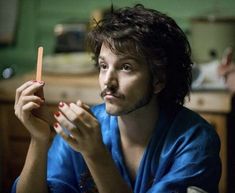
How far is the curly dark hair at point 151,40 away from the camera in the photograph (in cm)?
111

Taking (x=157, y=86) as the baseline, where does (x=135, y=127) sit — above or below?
below

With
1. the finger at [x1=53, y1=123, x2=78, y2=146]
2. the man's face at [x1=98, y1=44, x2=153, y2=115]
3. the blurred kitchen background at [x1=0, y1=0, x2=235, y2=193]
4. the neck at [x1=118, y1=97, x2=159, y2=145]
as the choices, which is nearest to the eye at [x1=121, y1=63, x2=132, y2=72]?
the man's face at [x1=98, y1=44, x2=153, y2=115]

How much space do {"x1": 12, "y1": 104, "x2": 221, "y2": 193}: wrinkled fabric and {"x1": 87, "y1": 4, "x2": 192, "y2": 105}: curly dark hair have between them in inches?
3.7

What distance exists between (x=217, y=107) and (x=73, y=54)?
857 millimetres

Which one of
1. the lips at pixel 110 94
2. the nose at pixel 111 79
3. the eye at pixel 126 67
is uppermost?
the eye at pixel 126 67

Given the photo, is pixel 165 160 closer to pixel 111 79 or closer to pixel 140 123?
pixel 140 123

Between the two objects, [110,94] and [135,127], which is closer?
[110,94]

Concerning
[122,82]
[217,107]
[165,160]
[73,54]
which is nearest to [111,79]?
[122,82]

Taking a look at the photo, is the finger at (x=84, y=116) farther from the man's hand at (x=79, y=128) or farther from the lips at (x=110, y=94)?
the lips at (x=110, y=94)

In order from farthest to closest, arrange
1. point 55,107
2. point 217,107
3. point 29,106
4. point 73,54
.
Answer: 1. point 73,54
2. point 55,107
3. point 217,107
4. point 29,106

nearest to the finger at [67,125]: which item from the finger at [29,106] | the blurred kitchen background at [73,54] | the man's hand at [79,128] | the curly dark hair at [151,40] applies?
the man's hand at [79,128]

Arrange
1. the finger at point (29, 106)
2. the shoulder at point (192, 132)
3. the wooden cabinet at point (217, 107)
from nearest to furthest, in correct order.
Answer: the finger at point (29, 106)
the shoulder at point (192, 132)
the wooden cabinet at point (217, 107)

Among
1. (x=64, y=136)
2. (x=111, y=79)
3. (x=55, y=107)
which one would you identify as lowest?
(x=55, y=107)

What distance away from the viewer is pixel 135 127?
4.02 feet
